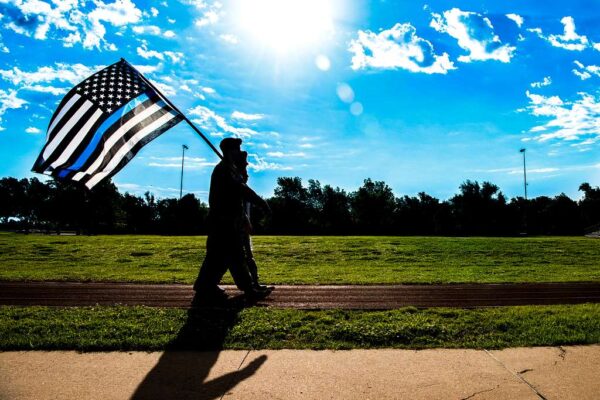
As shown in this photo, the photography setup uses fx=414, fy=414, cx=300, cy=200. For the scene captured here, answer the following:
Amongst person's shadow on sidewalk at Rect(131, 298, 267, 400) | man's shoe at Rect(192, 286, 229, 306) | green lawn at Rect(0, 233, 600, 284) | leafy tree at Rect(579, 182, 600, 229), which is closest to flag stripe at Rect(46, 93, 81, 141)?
man's shoe at Rect(192, 286, 229, 306)

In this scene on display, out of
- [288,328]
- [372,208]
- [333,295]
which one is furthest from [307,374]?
[372,208]

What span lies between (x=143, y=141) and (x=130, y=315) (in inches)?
100

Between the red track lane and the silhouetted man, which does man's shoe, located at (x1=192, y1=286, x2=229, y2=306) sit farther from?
the red track lane

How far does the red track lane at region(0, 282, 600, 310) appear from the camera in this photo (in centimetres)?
632

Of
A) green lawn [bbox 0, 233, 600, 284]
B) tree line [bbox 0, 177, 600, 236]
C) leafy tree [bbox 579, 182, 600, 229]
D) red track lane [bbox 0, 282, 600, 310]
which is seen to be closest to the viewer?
red track lane [bbox 0, 282, 600, 310]

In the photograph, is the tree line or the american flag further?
the tree line

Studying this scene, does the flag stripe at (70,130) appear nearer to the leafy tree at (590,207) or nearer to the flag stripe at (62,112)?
the flag stripe at (62,112)

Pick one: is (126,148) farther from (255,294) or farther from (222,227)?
(255,294)

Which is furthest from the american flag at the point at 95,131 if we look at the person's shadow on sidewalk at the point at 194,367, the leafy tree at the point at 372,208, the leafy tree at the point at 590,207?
the leafy tree at the point at 590,207

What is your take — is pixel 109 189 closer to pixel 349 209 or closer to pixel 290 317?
pixel 349 209

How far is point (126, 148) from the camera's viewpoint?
608 cm

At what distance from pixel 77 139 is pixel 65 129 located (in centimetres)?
22

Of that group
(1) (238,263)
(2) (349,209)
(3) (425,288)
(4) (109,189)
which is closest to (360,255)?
(3) (425,288)

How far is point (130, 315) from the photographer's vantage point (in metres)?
5.30
